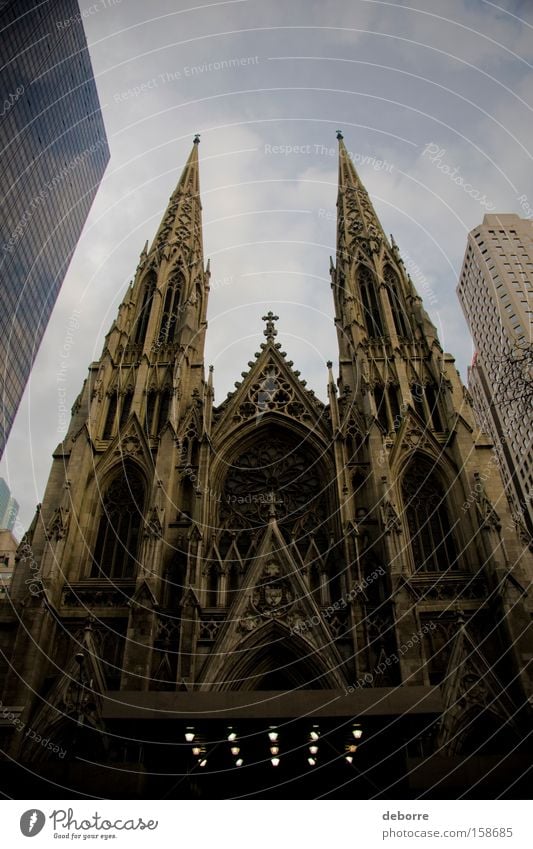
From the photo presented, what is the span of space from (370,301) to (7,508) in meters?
75.0

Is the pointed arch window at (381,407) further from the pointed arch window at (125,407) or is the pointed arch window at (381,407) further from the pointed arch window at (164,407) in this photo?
the pointed arch window at (125,407)

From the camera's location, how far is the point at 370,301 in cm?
3250

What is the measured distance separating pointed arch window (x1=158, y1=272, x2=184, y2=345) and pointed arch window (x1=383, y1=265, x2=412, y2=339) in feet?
37.5

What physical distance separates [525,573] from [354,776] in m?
8.50

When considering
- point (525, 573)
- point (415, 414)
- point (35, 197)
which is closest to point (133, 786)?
point (525, 573)

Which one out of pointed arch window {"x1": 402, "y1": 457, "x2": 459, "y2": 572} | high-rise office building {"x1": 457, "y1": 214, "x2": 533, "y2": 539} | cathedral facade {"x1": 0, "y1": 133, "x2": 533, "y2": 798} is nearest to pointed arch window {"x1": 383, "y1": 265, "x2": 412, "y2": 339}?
cathedral facade {"x1": 0, "y1": 133, "x2": 533, "y2": 798}

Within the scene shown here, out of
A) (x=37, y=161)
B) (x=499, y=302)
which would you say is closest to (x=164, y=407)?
(x=37, y=161)

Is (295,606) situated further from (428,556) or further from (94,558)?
(94,558)

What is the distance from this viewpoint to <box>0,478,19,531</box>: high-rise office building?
84.8 meters

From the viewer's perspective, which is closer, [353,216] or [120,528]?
[120,528]

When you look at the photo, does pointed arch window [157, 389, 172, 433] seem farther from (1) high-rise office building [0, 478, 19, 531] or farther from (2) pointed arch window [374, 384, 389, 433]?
(1) high-rise office building [0, 478, 19, 531]

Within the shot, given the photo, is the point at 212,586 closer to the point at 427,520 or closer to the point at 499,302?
the point at 427,520

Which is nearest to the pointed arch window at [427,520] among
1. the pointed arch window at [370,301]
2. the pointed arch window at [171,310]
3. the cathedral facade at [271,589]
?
the cathedral facade at [271,589]

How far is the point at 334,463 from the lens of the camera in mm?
24797
